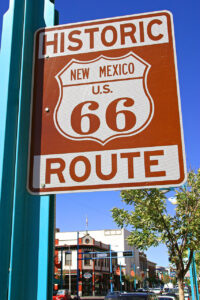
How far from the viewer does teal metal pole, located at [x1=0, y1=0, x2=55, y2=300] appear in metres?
1.52

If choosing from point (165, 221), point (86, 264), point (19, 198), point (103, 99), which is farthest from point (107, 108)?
point (86, 264)

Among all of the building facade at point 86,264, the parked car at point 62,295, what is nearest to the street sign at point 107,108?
the parked car at point 62,295

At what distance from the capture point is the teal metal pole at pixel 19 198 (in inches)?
59.7

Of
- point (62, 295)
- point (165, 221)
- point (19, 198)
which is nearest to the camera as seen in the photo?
point (19, 198)

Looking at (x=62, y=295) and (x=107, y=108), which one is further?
(x=62, y=295)

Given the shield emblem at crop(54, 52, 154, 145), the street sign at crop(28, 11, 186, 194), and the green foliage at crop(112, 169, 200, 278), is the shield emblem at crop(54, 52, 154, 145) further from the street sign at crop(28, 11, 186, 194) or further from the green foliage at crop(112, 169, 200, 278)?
the green foliage at crop(112, 169, 200, 278)

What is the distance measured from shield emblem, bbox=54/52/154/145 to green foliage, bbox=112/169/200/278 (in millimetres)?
8668

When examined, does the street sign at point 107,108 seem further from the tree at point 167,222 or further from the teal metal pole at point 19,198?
the tree at point 167,222

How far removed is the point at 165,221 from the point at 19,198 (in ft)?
30.6

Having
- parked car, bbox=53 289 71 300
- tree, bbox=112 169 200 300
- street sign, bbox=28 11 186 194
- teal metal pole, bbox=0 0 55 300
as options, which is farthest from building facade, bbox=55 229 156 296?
street sign, bbox=28 11 186 194

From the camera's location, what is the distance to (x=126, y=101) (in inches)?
63.6

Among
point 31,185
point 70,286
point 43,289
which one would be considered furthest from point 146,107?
point 70,286

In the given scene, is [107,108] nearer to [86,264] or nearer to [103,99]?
[103,99]

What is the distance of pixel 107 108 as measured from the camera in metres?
1.62
